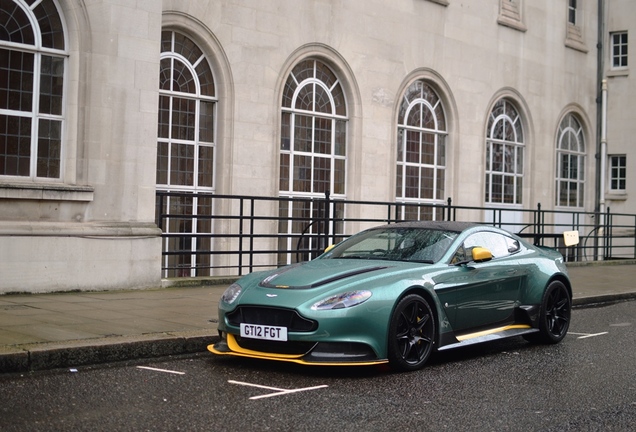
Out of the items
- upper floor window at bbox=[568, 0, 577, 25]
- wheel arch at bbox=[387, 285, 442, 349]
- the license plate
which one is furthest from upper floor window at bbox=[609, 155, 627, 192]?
the license plate

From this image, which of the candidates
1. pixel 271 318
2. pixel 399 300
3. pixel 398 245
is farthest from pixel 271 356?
pixel 398 245

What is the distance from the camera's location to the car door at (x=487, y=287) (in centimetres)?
930

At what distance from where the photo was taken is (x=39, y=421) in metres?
6.25

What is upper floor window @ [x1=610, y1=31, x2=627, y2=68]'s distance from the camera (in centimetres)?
3106

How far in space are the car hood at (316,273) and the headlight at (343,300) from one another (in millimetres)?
282

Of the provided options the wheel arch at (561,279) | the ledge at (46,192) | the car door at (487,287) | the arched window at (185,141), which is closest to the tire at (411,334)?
the car door at (487,287)

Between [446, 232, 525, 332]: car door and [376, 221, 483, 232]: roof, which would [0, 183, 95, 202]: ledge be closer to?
[376, 221, 483, 232]: roof

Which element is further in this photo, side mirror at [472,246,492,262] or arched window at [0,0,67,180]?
arched window at [0,0,67,180]

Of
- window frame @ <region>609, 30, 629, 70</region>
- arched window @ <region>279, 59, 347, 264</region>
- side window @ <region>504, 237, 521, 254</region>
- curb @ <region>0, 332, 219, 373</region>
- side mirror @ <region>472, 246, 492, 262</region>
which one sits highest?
window frame @ <region>609, 30, 629, 70</region>

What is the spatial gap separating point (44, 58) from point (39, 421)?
367 inches

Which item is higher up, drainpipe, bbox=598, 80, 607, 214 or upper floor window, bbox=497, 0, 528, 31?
upper floor window, bbox=497, 0, 528, 31

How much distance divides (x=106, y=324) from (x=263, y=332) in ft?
8.46

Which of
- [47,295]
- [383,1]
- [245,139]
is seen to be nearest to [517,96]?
[383,1]

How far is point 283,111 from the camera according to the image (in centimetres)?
2023
